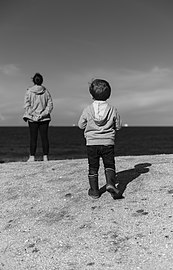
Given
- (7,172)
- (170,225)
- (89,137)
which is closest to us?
(170,225)

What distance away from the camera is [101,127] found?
20.0 ft

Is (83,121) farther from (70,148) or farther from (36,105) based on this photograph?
(70,148)

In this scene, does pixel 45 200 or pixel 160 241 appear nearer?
pixel 160 241

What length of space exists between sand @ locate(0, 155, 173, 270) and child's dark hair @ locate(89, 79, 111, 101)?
1782 millimetres

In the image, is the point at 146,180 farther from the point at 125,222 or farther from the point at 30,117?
the point at 30,117

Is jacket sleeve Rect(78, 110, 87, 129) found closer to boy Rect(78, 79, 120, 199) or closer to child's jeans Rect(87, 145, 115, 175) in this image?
boy Rect(78, 79, 120, 199)

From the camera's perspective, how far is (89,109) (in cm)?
622

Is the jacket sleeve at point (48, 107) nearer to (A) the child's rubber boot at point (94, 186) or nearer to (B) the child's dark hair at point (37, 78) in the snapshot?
(B) the child's dark hair at point (37, 78)

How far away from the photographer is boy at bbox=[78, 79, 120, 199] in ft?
20.0

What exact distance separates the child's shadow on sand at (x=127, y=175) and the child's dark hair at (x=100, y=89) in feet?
5.66

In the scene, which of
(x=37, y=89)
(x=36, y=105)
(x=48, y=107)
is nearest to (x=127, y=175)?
(x=48, y=107)

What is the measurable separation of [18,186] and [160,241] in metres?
3.67

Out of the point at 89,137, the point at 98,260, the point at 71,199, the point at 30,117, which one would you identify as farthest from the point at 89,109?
the point at 30,117

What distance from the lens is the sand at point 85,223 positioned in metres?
4.68
